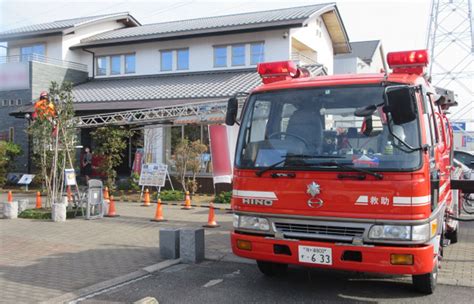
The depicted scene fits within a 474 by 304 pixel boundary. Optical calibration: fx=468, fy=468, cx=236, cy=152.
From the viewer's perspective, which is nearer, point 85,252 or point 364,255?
point 364,255

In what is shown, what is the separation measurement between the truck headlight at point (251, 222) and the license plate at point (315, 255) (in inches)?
20.3

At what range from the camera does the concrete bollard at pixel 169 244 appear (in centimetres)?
784

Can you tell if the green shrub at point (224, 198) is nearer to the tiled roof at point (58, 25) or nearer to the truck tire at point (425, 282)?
the truck tire at point (425, 282)

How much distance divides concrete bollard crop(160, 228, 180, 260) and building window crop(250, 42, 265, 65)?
50.1ft

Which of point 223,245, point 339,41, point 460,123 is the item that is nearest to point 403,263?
point 223,245

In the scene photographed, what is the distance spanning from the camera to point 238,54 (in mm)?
22562

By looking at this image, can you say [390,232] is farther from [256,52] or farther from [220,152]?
[256,52]

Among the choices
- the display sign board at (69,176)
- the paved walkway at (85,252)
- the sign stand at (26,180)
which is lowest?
the paved walkway at (85,252)

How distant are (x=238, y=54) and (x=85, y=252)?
623 inches

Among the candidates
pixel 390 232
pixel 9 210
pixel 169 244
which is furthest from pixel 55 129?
pixel 390 232

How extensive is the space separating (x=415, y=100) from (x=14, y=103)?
77.0ft

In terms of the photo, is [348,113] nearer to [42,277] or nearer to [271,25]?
[42,277]

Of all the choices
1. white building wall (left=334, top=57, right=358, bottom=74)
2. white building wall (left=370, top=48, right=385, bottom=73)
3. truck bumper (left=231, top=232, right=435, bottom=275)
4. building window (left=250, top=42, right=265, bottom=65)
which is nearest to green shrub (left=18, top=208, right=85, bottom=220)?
truck bumper (left=231, top=232, right=435, bottom=275)

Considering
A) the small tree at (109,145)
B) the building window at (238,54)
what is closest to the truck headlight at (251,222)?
the small tree at (109,145)
